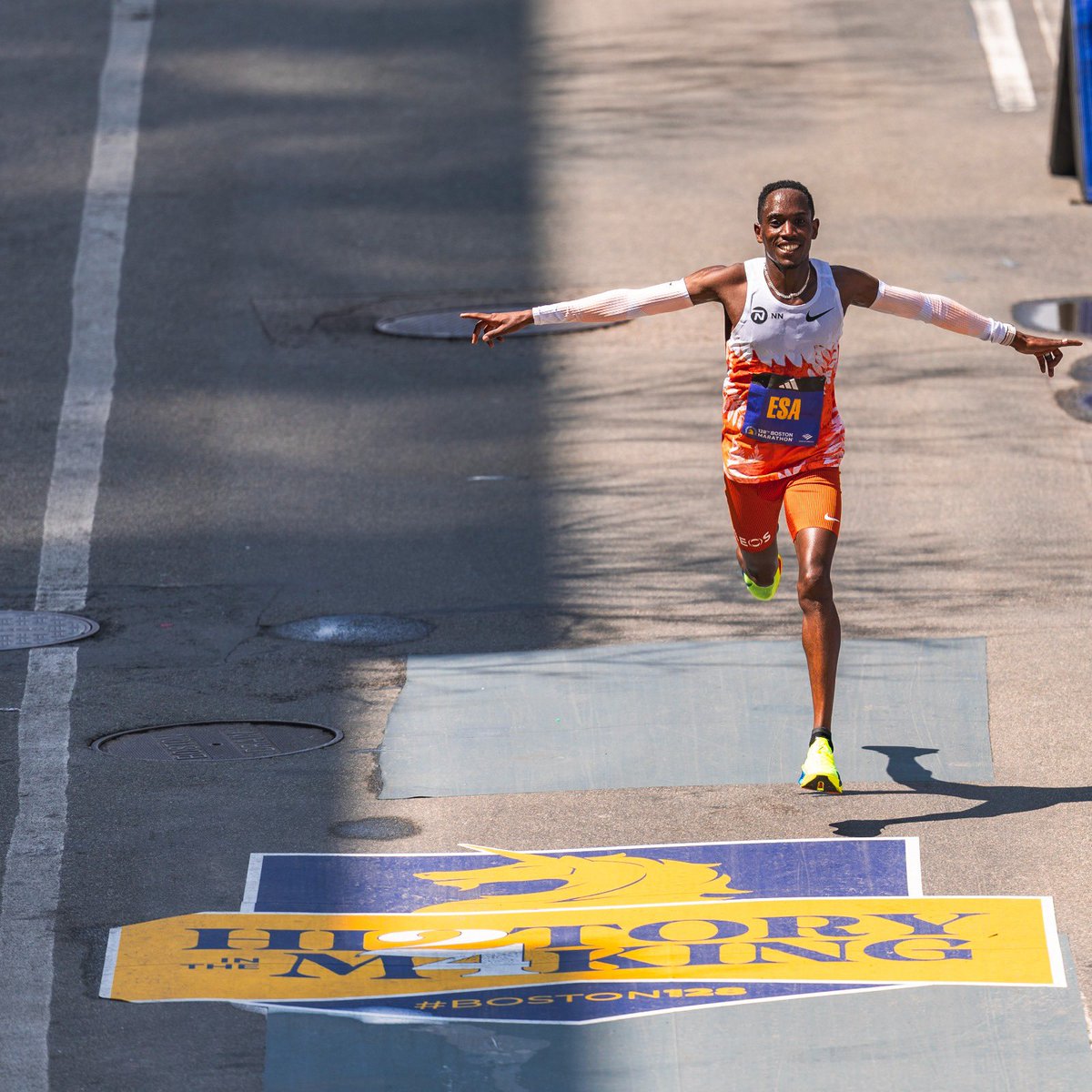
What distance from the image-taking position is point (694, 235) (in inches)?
618

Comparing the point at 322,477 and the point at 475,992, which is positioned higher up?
the point at 475,992

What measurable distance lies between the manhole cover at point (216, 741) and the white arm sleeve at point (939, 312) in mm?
2886

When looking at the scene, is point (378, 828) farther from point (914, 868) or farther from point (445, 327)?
point (445, 327)

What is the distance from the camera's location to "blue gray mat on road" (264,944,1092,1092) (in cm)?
550

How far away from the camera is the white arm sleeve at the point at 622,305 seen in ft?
25.2

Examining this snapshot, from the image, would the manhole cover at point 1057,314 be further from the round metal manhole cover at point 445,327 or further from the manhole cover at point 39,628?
the manhole cover at point 39,628

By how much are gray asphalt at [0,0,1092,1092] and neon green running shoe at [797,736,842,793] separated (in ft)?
0.42

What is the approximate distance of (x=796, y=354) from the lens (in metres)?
7.59

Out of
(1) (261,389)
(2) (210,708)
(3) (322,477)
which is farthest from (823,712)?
(1) (261,389)

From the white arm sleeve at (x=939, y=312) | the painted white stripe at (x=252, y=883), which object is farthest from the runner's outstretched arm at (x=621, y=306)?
the painted white stripe at (x=252, y=883)

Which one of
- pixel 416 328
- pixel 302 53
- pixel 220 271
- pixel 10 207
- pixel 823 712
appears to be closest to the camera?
pixel 823 712

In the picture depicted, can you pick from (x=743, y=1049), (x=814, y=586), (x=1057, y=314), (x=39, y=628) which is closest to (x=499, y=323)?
(x=814, y=586)

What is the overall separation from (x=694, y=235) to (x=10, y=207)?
557cm

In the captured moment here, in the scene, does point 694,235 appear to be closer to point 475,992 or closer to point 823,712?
point 823,712
